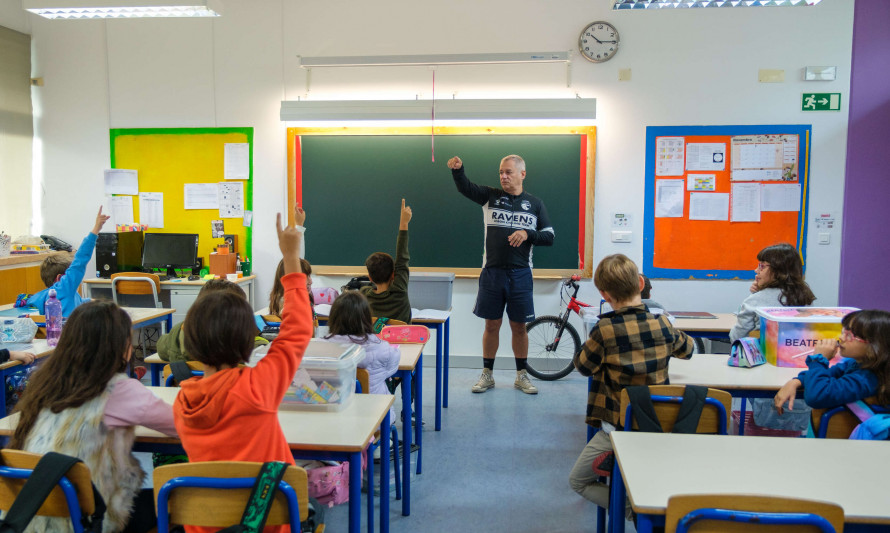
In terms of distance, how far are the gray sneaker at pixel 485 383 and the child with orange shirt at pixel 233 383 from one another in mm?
3039

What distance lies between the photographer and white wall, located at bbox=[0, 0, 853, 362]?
195 inches

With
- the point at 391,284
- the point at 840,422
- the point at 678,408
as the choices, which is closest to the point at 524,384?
the point at 391,284

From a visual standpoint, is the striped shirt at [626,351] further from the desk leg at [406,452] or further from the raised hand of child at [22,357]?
the raised hand of child at [22,357]

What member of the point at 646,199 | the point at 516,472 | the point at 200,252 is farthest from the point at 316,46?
the point at 516,472

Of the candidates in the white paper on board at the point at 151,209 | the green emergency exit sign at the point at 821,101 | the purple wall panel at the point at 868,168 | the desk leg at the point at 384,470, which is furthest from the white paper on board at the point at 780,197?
the white paper on board at the point at 151,209

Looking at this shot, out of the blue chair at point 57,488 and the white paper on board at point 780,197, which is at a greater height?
the white paper on board at point 780,197

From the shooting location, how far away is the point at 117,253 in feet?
17.5

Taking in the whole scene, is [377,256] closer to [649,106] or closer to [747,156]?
[649,106]

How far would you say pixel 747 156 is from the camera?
4.97 metres

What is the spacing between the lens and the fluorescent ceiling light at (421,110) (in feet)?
16.2

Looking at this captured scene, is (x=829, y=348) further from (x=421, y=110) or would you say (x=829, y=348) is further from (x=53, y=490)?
(x=421, y=110)

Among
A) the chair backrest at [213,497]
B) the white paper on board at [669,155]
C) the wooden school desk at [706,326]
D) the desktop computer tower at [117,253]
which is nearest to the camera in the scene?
the chair backrest at [213,497]

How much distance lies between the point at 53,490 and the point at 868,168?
5550mm

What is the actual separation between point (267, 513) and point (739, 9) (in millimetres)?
5114
